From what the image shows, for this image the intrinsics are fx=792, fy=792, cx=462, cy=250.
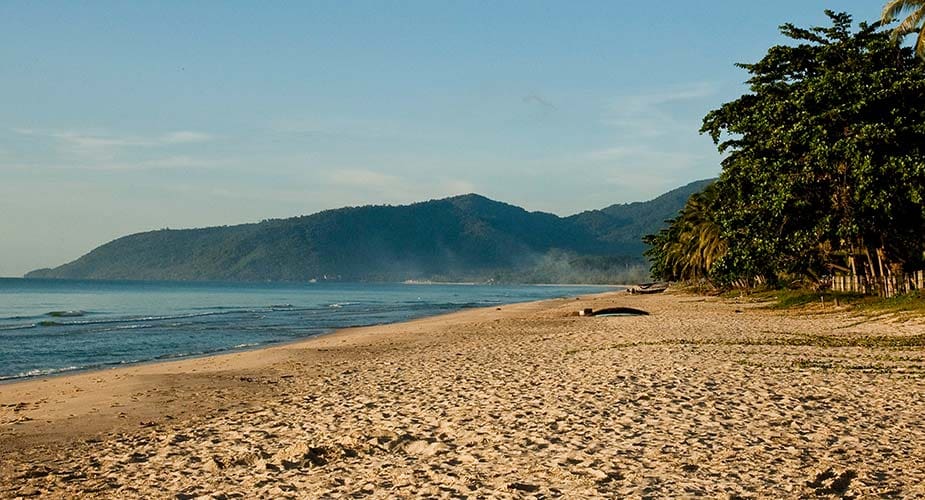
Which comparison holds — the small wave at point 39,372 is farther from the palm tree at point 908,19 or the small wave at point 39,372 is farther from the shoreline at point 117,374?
the palm tree at point 908,19

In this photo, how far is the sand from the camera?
752cm

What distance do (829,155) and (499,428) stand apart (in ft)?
72.3

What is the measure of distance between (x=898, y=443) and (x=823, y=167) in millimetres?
21839

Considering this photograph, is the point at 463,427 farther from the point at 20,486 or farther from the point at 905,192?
the point at 905,192

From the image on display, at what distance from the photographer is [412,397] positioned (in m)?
12.9

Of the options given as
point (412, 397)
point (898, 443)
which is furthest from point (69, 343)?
point (898, 443)

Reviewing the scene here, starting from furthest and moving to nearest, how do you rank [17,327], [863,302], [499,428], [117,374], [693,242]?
[693,242] < [17,327] < [863,302] < [117,374] < [499,428]

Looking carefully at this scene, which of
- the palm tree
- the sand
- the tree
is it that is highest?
the palm tree

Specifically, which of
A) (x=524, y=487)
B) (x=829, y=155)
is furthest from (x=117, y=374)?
(x=829, y=155)

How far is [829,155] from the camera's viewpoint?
2731 centimetres

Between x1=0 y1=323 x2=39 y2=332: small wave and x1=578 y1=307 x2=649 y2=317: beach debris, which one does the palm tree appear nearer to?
x1=578 y1=307 x2=649 y2=317: beach debris

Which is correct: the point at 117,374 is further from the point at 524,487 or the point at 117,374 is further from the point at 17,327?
the point at 17,327

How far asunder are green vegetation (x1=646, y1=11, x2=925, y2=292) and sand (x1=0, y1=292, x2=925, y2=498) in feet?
30.9

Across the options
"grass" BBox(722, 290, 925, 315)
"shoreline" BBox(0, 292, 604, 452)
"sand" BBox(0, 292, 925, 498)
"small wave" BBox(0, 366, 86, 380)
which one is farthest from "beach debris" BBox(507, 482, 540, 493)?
"grass" BBox(722, 290, 925, 315)
